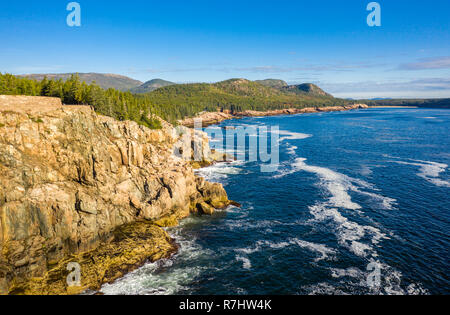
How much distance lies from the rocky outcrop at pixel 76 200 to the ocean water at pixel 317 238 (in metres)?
4.34

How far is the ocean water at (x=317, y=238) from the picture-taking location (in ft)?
106

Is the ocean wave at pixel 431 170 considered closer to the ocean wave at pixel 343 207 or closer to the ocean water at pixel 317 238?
the ocean water at pixel 317 238

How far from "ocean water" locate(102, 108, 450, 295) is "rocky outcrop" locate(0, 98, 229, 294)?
4341mm

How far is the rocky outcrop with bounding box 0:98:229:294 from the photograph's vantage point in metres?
32.2

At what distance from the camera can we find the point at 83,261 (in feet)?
114

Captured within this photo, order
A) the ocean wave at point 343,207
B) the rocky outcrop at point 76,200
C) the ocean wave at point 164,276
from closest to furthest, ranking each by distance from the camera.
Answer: the ocean wave at point 164,276
the rocky outcrop at point 76,200
the ocean wave at point 343,207

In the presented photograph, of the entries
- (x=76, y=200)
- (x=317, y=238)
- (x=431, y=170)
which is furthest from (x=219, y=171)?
(x=431, y=170)

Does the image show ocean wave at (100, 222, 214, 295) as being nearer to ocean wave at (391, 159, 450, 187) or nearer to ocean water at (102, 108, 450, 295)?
ocean water at (102, 108, 450, 295)

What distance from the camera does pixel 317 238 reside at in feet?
140

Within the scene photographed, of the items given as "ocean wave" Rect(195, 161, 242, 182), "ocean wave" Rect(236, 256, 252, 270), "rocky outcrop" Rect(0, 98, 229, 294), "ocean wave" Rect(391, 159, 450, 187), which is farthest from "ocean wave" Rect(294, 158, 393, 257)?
"rocky outcrop" Rect(0, 98, 229, 294)

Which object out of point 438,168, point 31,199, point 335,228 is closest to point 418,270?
point 335,228

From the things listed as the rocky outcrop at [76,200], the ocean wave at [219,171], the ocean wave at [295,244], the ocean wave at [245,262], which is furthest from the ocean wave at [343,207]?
the rocky outcrop at [76,200]
